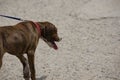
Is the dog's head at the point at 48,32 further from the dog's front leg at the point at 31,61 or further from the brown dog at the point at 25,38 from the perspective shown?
the dog's front leg at the point at 31,61

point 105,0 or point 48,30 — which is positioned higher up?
point 48,30

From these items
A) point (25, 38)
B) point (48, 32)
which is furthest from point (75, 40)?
point (25, 38)

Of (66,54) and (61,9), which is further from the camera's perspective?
(61,9)

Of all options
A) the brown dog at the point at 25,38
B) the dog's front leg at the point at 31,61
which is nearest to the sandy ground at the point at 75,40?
the dog's front leg at the point at 31,61

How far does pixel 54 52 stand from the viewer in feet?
22.4

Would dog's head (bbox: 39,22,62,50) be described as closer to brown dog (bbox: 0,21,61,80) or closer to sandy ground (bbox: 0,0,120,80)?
brown dog (bbox: 0,21,61,80)

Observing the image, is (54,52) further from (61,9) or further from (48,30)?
(61,9)

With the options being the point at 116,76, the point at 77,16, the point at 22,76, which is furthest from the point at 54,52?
the point at 77,16

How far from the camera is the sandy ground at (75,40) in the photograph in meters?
5.93

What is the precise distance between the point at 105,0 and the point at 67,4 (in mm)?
1203

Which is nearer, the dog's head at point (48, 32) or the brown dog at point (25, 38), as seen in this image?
the brown dog at point (25, 38)

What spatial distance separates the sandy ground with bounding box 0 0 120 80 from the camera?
593cm

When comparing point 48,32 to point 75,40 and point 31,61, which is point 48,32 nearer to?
point 31,61

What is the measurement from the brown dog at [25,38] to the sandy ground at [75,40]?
2.36 feet
